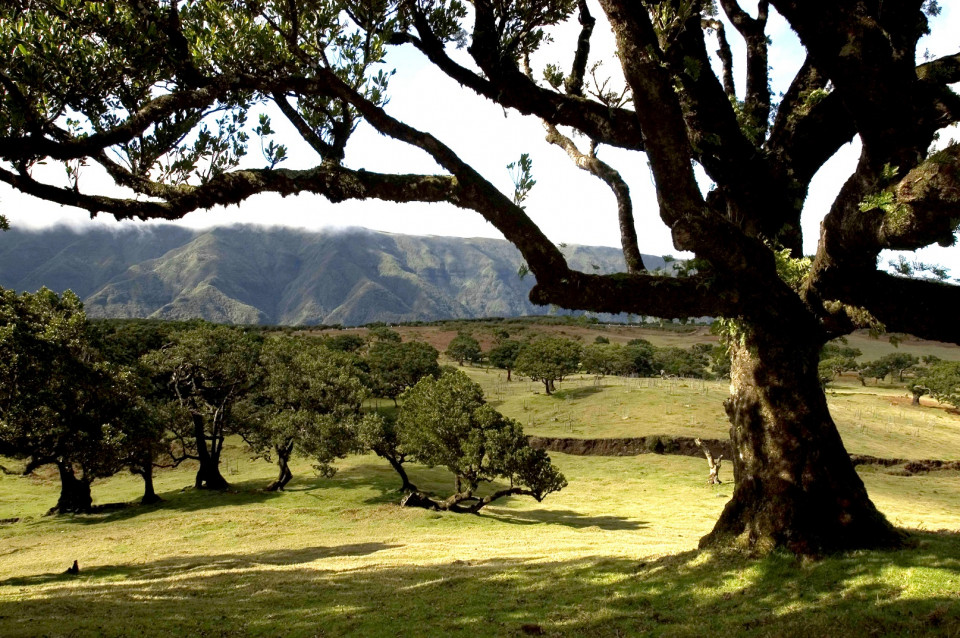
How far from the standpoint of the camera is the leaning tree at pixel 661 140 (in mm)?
7242

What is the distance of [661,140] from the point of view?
7492mm

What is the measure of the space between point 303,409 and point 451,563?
2794 cm

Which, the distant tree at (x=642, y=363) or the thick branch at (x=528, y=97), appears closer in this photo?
the thick branch at (x=528, y=97)

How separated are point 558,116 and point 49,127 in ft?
27.2

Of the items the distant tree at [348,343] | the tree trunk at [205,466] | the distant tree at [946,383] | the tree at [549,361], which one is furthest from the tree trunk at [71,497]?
the distant tree at [946,383]

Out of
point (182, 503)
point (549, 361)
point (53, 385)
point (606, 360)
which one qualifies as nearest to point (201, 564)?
point (53, 385)

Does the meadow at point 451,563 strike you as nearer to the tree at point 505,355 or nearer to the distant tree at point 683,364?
the tree at point 505,355

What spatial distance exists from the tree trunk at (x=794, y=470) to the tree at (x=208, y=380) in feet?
133

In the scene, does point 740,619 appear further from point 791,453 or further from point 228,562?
point 228,562

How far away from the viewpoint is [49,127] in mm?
9117

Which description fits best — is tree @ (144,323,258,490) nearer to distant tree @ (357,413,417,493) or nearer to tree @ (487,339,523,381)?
distant tree @ (357,413,417,493)

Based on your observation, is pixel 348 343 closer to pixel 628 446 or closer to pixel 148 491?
pixel 628 446

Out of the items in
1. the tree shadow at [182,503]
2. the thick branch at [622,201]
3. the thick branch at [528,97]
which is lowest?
the tree shadow at [182,503]

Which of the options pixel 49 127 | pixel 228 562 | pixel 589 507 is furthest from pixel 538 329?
pixel 49 127
